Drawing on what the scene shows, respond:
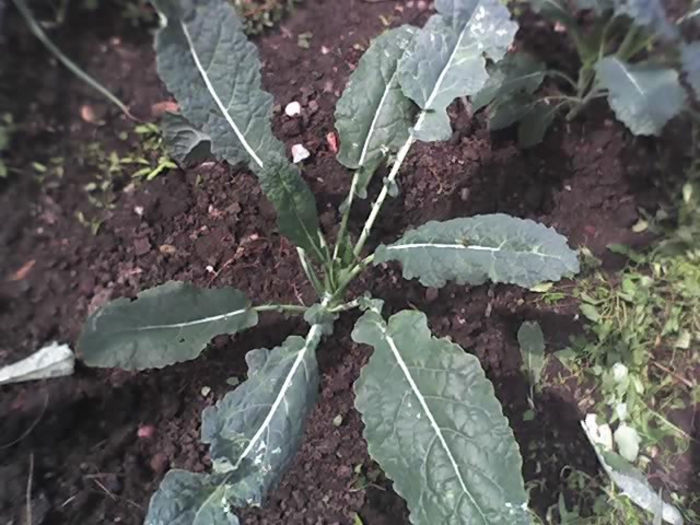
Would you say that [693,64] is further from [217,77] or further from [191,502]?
[191,502]

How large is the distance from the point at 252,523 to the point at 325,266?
56 cm

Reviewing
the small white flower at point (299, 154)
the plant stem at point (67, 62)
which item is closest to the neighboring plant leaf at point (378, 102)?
the small white flower at point (299, 154)

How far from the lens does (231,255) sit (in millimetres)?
1789

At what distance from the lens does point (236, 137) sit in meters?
1.61

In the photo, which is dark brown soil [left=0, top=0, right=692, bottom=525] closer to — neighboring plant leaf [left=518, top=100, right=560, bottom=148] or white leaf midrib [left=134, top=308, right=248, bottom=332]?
neighboring plant leaf [left=518, top=100, right=560, bottom=148]

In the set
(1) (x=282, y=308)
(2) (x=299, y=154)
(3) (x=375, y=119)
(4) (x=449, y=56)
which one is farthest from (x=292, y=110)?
(1) (x=282, y=308)

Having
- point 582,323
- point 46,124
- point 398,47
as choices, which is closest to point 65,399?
point 46,124

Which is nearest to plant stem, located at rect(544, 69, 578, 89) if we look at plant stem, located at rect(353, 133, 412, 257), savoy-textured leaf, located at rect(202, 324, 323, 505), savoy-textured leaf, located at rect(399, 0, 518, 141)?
savoy-textured leaf, located at rect(399, 0, 518, 141)

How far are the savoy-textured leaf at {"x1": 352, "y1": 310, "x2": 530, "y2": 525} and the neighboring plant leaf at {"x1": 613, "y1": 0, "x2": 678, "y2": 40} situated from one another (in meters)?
0.86

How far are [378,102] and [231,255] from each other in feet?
1.65

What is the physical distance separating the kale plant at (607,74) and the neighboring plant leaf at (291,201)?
2.07 ft

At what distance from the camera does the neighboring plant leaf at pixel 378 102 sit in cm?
162

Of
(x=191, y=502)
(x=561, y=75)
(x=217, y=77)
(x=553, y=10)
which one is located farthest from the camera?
(x=561, y=75)

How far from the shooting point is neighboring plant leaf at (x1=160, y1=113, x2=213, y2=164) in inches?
63.4
